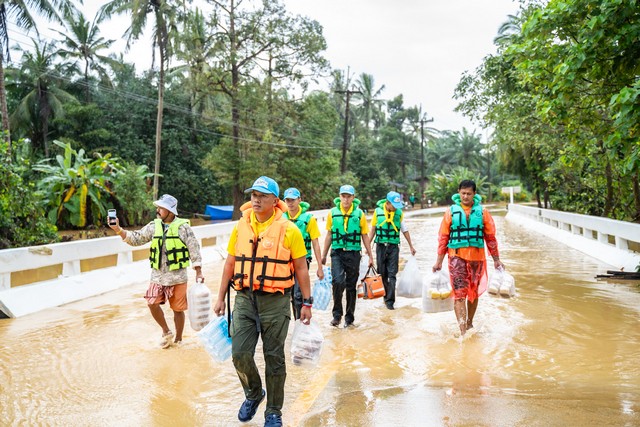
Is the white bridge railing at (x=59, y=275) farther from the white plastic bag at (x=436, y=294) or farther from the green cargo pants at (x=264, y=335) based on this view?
the white plastic bag at (x=436, y=294)

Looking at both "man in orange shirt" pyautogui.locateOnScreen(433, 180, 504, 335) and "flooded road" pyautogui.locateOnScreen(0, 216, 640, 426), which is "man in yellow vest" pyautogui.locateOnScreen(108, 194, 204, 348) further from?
"man in orange shirt" pyautogui.locateOnScreen(433, 180, 504, 335)

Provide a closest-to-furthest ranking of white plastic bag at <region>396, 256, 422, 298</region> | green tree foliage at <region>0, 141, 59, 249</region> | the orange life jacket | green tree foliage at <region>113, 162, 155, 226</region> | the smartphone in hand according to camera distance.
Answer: the orange life jacket, the smartphone in hand, white plastic bag at <region>396, 256, 422, 298</region>, green tree foliage at <region>0, 141, 59, 249</region>, green tree foliage at <region>113, 162, 155, 226</region>

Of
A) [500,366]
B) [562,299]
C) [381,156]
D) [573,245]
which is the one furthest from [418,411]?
[381,156]

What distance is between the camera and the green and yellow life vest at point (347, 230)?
315 inches

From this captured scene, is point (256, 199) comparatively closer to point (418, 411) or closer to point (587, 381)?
point (418, 411)

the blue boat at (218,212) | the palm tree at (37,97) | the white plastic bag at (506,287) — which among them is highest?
the palm tree at (37,97)

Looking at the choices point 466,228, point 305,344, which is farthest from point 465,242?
point 305,344

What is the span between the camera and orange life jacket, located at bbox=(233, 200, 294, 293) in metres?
4.46

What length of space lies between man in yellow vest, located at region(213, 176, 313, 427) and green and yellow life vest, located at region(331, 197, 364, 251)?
133 inches

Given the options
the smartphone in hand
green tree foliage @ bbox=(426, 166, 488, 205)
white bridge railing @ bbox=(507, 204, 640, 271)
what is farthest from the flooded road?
green tree foliage @ bbox=(426, 166, 488, 205)

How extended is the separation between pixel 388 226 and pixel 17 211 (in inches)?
360

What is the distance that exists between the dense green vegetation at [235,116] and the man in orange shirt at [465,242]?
1.88 meters

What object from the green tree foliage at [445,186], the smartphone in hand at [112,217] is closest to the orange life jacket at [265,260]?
the smartphone in hand at [112,217]

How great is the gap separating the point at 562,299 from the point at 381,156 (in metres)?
63.1
